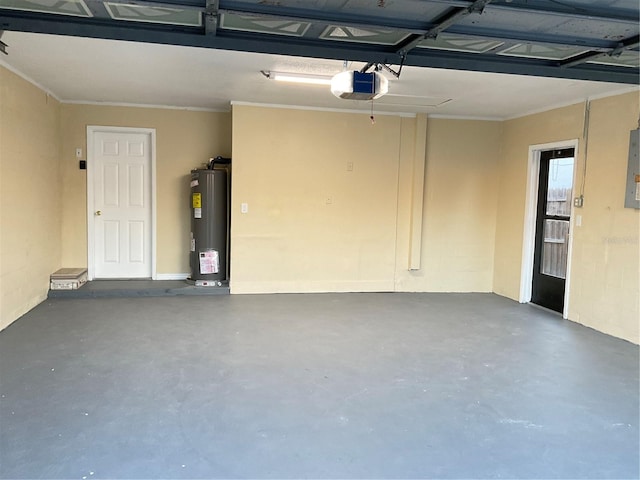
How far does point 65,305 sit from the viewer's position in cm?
540

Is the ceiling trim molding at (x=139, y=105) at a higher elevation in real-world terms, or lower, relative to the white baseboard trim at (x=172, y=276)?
higher

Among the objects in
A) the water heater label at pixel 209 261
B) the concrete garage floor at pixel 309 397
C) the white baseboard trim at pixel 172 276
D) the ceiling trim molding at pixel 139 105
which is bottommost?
the concrete garage floor at pixel 309 397

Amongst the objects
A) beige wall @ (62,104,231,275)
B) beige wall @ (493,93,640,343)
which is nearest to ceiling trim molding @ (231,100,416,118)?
beige wall @ (62,104,231,275)

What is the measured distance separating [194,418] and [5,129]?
3.38m

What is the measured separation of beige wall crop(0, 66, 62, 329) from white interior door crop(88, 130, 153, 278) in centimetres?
48

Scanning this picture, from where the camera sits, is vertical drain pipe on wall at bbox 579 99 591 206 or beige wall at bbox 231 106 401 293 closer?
vertical drain pipe on wall at bbox 579 99 591 206

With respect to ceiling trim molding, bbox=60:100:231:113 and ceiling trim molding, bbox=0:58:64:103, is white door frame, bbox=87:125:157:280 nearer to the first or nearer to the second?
ceiling trim molding, bbox=60:100:231:113

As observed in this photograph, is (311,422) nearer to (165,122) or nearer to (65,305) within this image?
(65,305)

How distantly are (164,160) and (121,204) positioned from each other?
84cm

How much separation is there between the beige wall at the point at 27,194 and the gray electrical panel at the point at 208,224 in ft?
5.49

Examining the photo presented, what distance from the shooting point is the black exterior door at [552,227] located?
556 centimetres

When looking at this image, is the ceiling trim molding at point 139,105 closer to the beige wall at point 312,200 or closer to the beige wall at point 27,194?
the beige wall at point 27,194

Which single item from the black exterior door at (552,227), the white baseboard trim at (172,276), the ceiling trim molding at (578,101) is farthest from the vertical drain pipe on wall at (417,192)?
the white baseboard trim at (172,276)

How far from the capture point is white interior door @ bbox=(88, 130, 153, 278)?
6445 mm
